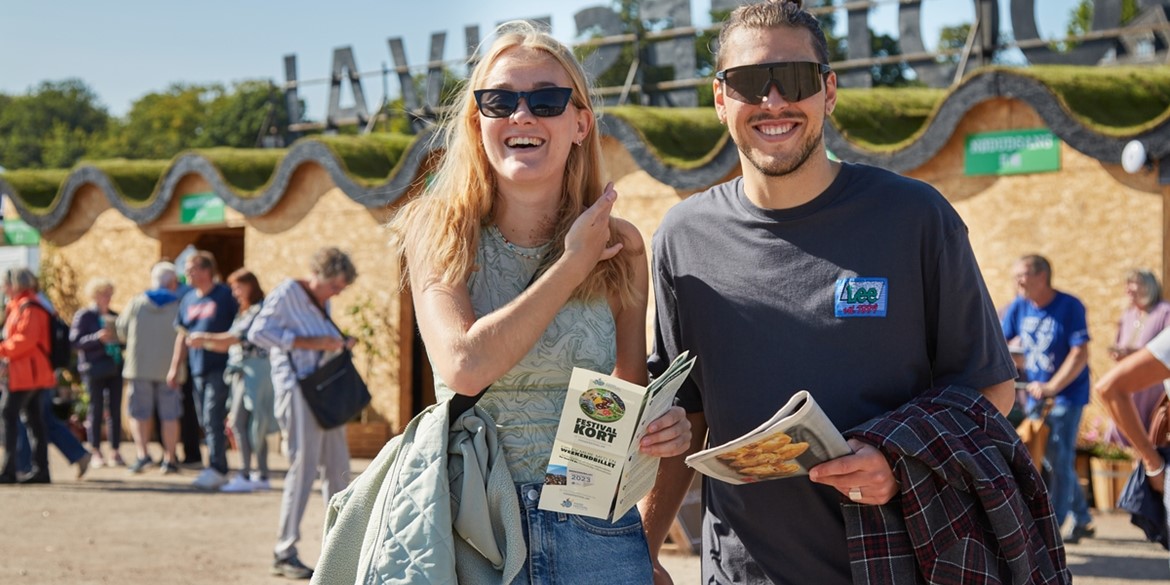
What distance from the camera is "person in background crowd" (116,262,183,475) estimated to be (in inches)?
520

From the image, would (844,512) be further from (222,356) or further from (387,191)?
(387,191)

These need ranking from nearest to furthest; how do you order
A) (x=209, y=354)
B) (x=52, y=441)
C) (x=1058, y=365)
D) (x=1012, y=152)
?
(x=1058, y=365), (x=1012, y=152), (x=209, y=354), (x=52, y=441)

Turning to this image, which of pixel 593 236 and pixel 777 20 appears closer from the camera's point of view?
pixel 593 236

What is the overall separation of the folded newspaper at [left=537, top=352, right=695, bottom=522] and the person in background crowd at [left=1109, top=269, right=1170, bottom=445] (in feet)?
24.0

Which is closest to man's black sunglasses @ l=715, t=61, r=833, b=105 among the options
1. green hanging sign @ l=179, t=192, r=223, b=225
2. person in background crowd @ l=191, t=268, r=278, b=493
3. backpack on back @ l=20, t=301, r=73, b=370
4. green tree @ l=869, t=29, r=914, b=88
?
person in background crowd @ l=191, t=268, r=278, b=493

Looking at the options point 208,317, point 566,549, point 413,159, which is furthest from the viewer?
point 413,159

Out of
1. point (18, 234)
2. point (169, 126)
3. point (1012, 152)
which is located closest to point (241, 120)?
point (169, 126)

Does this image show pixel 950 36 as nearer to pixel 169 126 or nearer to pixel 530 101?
pixel 169 126

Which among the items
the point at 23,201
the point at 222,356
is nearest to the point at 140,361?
the point at 222,356

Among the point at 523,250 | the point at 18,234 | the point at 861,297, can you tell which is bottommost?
the point at 18,234

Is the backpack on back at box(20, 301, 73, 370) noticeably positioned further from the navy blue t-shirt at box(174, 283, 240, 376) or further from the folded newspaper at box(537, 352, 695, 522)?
the folded newspaper at box(537, 352, 695, 522)

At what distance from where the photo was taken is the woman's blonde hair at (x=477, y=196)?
112 inches

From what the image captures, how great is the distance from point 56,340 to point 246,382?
224cm

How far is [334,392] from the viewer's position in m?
8.04
